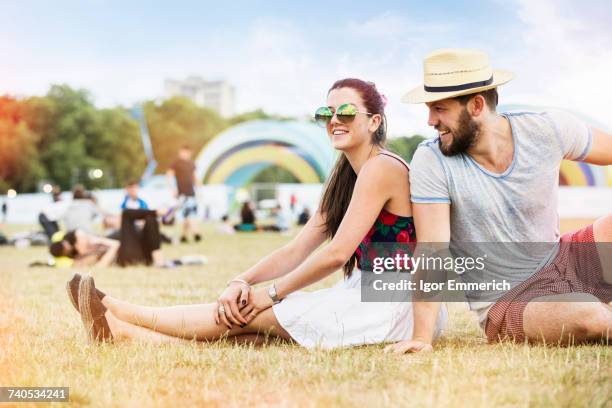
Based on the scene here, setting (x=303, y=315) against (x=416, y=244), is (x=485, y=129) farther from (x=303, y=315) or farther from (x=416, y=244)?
(x=303, y=315)

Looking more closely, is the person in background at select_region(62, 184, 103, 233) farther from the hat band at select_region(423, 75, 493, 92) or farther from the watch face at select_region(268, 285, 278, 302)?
the hat band at select_region(423, 75, 493, 92)

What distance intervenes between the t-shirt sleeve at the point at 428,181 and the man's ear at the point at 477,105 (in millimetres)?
257

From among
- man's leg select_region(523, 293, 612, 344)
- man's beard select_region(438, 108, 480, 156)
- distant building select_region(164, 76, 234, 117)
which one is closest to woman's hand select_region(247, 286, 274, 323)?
man's beard select_region(438, 108, 480, 156)

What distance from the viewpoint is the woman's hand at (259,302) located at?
3406 mm

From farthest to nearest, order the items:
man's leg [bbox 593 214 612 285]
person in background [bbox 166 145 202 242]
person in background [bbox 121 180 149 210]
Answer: person in background [bbox 166 145 202 242] < person in background [bbox 121 180 149 210] < man's leg [bbox 593 214 612 285]

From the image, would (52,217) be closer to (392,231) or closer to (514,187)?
(392,231)

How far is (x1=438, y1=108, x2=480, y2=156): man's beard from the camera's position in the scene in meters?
3.31

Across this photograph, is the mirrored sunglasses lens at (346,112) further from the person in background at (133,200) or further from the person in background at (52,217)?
the person in background at (52,217)

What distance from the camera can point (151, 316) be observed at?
11.4ft

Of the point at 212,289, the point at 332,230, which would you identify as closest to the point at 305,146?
the point at 212,289

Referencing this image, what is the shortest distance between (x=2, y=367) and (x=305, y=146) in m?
26.6

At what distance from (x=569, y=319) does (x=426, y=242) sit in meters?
0.67

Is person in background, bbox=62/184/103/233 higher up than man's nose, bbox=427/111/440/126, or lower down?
lower down

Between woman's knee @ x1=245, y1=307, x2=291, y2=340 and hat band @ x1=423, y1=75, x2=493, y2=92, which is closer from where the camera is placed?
hat band @ x1=423, y1=75, x2=493, y2=92
